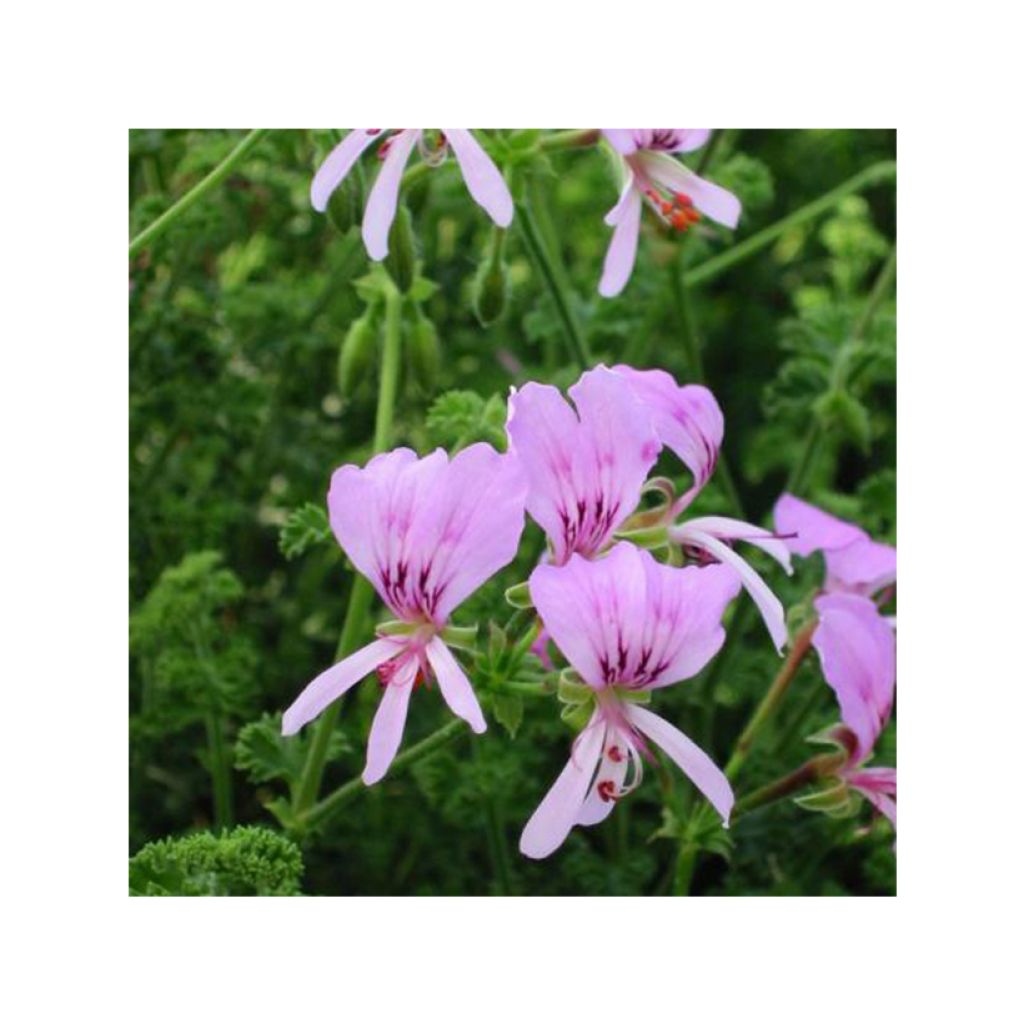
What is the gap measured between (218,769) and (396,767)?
0.31 m

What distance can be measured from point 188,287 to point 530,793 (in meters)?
0.58

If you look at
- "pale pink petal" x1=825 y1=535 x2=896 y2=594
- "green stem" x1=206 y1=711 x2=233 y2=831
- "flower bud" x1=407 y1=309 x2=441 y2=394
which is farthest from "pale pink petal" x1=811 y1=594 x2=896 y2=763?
"green stem" x1=206 y1=711 x2=233 y2=831

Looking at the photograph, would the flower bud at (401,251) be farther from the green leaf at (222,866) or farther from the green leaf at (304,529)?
the green leaf at (222,866)

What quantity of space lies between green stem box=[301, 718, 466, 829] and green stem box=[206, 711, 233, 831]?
0.14 metres

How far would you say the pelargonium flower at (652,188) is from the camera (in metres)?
1.47

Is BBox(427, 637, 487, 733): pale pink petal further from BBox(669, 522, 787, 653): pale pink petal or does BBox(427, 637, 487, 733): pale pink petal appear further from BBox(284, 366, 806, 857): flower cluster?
BBox(669, 522, 787, 653): pale pink petal

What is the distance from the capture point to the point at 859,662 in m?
1.37

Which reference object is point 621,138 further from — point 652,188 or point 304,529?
point 304,529

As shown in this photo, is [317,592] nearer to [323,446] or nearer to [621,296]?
[323,446]

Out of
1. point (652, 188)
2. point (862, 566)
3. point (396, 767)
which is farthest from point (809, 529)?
point (396, 767)

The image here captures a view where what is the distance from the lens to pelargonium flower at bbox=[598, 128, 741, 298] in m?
1.47

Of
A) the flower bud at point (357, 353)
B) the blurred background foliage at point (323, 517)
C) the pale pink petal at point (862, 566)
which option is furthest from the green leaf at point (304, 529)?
the pale pink petal at point (862, 566)
